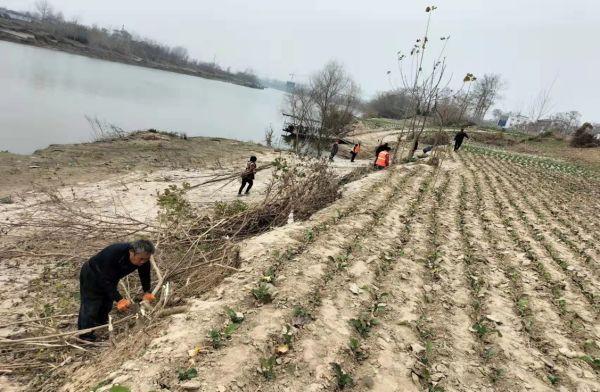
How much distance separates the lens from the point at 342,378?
3324 millimetres

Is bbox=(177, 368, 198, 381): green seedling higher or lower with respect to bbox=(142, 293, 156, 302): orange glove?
higher

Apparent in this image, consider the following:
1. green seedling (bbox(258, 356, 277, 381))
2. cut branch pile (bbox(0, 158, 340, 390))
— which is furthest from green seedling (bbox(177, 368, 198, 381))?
cut branch pile (bbox(0, 158, 340, 390))

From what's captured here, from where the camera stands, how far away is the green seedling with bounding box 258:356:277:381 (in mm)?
3253

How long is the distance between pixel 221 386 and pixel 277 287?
5.31ft

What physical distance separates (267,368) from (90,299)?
86.3 inches

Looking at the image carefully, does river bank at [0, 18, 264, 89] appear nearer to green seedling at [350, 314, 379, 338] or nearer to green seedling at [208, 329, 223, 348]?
green seedling at [208, 329, 223, 348]

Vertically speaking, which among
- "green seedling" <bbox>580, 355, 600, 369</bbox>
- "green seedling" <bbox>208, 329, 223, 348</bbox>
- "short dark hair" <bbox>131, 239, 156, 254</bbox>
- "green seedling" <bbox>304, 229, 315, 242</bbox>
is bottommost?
"green seedling" <bbox>208, 329, 223, 348</bbox>

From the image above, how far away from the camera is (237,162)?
764 inches

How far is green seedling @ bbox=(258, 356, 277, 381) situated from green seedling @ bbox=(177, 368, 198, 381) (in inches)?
20.7

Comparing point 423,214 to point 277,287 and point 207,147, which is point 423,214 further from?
point 207,147

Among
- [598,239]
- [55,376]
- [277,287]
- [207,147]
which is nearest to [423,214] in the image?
[598,239]

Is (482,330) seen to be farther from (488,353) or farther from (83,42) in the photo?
(83,42)

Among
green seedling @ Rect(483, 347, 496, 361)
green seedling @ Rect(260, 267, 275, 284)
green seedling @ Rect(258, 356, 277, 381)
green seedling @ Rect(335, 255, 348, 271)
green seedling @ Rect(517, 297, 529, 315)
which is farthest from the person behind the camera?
green seedling @ Rect(335, 255, 348, 271)

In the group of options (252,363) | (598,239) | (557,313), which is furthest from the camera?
(598,239)
